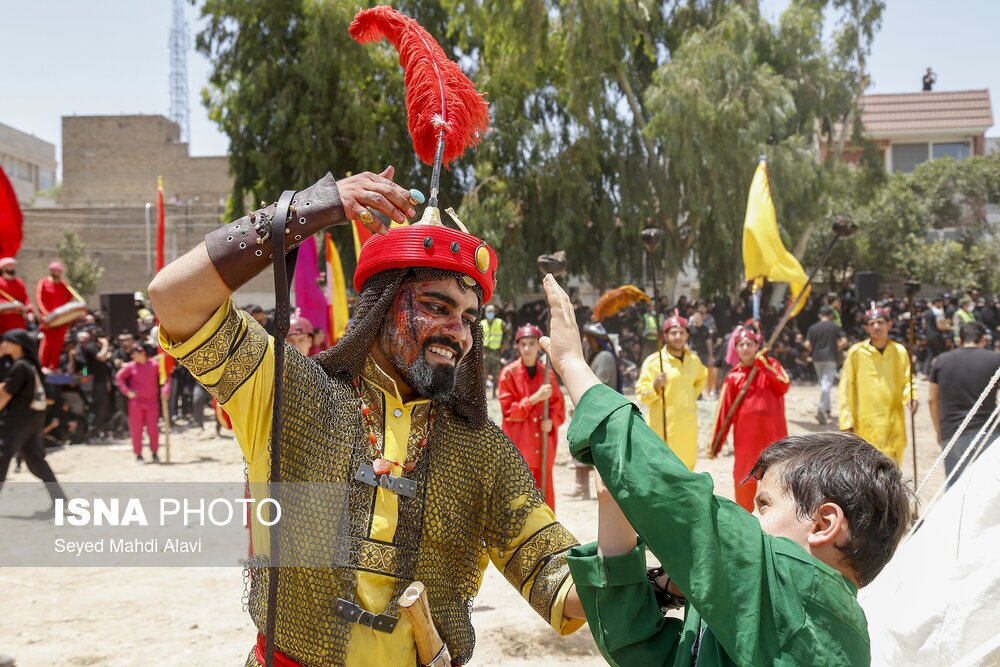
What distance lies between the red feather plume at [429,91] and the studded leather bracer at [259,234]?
2.23 ft

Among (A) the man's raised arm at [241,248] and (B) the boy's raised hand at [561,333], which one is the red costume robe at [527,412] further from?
(B) the boy's raised hand at [561,333]

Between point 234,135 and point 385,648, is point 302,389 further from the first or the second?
point 234,135

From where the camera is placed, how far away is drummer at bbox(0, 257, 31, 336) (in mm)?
6945

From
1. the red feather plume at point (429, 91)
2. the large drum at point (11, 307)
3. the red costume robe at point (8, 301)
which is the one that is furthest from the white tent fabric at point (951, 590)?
the red costume robe at point (8, 301)

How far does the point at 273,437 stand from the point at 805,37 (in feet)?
74.4

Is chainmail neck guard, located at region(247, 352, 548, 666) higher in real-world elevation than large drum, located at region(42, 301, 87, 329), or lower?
lower

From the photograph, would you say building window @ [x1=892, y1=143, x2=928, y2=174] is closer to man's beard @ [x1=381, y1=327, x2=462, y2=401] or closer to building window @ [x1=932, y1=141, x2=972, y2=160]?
building window @ [x1=932, y1=141, x2=972, y2=160]

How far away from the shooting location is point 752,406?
7930 mm

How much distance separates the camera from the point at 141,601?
20.7 ft

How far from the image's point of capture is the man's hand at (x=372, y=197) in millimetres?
1845

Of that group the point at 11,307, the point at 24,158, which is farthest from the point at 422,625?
the point at 24,158

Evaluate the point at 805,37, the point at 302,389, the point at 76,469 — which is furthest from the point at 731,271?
the point at 302,389

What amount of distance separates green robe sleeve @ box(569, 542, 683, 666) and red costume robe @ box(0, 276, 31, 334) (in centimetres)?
678

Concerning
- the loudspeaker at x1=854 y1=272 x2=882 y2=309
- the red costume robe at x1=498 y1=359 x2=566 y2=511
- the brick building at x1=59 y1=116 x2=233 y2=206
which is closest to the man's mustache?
the red costume robe at x1=498 y1=359 x2=566 y2=511
